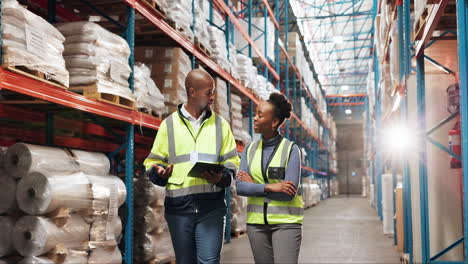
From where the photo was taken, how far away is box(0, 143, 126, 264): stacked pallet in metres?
4.34

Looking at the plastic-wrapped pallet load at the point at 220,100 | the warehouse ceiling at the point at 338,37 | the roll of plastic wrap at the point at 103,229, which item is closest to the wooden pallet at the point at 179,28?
the plastic-wrapped pallet load at the point at 220,100

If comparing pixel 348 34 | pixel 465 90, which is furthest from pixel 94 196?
pixel 348 34

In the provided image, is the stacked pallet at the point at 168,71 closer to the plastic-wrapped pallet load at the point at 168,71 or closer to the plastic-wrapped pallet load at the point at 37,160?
the plastic-wrapped pallet load at the point at 168,71

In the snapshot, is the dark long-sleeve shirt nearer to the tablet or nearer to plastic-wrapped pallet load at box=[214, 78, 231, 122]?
the tablet

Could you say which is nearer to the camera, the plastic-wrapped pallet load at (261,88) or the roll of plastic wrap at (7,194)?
the roll of plastic wrap at (7,194)

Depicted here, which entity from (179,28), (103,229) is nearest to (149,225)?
(103,229)

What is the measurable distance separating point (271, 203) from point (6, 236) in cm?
253

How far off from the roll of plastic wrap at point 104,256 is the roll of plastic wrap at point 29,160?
2.74ft

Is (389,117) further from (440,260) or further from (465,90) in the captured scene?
(465,90)

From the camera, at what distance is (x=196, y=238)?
292 centimetres

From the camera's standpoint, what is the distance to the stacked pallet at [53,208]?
434cm

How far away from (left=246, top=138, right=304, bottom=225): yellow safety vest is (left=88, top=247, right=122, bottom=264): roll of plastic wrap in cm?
238

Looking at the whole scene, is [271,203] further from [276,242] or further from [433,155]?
[433,155]

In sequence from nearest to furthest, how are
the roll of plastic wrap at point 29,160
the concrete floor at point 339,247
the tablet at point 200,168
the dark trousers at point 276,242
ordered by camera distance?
the tablet at point 200,168 < the dark trousers at point 276,242 < the roll of plastic wrap at point 29,160 < the concrete floor at point 339,247
